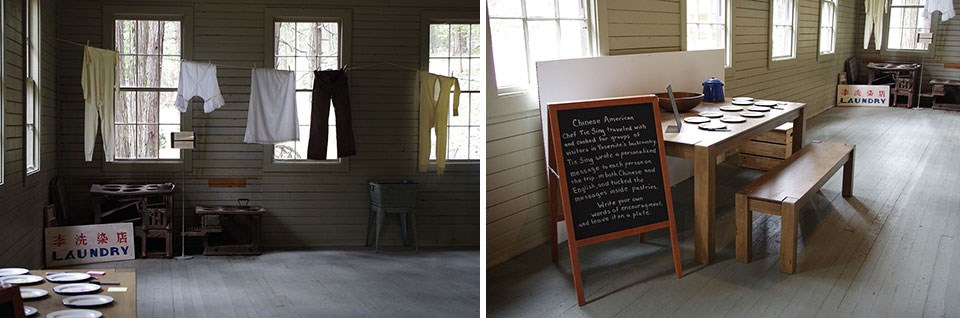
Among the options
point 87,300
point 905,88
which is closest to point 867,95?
point 905,88

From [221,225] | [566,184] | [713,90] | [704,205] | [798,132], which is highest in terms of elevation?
[713,90]

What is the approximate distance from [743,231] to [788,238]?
227 millimetres

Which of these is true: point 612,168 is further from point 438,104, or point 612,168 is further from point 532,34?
point 438,104

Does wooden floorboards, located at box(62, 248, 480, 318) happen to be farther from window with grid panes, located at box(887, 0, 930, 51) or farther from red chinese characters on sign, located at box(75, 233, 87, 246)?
window with grid panes, located at box(887, 0, 930, 51)

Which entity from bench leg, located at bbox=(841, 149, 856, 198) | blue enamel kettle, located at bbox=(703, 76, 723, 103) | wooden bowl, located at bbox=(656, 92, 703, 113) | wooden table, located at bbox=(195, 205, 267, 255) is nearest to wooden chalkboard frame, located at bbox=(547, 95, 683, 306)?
wooden bowl, located at bbox=(656, 92, 703, 113)

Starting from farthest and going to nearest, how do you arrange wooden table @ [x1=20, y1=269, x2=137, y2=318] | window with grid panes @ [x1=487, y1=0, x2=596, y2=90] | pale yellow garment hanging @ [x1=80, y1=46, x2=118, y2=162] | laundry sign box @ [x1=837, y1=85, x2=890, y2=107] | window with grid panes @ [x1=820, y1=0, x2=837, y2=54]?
pale yellow garment hanging @ [x1=80, y1=46, x2=118, y2=162], wooden table @ [x1=20, y1=269, x2=137, y2=318], window with grid panes @ [x1=487, y1=0, x2=596, y2=90], window with grid panes @ [x1=820, y1=0, x2=837, y2=54], laundry sign box @ [x1=837, y1=85, x2=890, y2=107]

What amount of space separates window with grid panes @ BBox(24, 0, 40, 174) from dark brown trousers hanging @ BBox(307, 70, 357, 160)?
99.1 inches

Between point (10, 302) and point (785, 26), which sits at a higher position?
Result: point (785, 26)

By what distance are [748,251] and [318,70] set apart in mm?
6093

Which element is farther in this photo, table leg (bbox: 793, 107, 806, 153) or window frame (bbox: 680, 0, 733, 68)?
table leg (bbox: 793, 107, 806, 153)

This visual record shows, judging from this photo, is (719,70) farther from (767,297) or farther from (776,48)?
(767,297)

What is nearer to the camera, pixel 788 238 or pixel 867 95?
pixel 867 95

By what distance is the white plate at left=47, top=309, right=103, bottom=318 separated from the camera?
3.90 m

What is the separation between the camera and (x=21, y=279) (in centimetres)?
459
